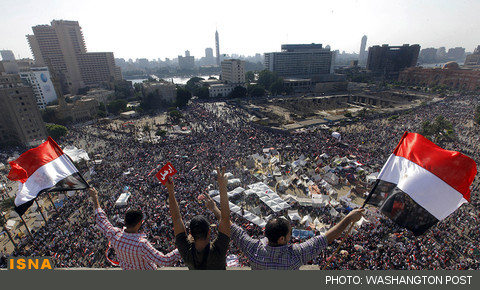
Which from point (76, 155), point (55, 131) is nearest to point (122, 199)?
point (76, 155)

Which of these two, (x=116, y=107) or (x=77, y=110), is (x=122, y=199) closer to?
(x=77, y=110)

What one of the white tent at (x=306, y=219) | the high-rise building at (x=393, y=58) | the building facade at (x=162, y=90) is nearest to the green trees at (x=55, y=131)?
the building facade at (x=162, y=90)

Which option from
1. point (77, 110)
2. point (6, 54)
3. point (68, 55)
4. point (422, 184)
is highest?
point (6, 54)

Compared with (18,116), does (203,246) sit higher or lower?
higher

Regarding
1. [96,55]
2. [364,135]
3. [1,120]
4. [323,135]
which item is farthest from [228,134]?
[96,55]

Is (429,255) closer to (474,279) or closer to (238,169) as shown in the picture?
(474,279)

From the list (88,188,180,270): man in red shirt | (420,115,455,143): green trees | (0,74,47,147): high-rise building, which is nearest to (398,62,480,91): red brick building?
(420,115,455,143): green trees
